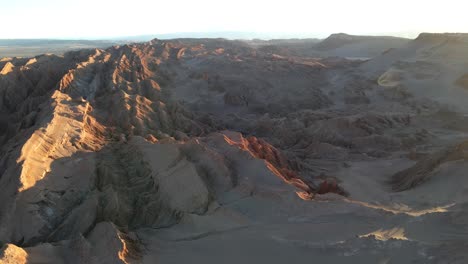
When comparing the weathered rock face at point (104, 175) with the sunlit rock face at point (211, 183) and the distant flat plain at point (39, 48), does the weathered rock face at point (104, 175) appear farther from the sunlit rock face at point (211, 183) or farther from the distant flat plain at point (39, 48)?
the distant flat plain at point (39, 48)

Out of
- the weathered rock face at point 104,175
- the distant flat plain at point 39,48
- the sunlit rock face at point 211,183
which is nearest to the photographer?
the sunlit rock face at point 211,183

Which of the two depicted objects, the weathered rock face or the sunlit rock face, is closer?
the sunlit rock face

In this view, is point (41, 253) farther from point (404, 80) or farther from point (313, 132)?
point (404, 80)

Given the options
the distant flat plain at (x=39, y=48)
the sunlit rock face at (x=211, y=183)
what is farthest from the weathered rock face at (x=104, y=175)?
the distant flat plain at (x=39, y=48)

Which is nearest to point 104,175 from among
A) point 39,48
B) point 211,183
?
point 211,183

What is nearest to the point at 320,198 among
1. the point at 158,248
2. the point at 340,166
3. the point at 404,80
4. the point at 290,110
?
the point at 158,248

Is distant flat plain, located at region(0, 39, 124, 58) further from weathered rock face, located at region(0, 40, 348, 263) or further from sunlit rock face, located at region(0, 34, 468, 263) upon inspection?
weathered rock face, located at region(0, 40, 348, 263)

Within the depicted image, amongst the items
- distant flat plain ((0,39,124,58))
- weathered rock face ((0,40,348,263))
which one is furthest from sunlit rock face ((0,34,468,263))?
distant flat plain ((0,39,124,58))

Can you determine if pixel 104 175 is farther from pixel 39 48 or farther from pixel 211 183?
pixel 39 48
